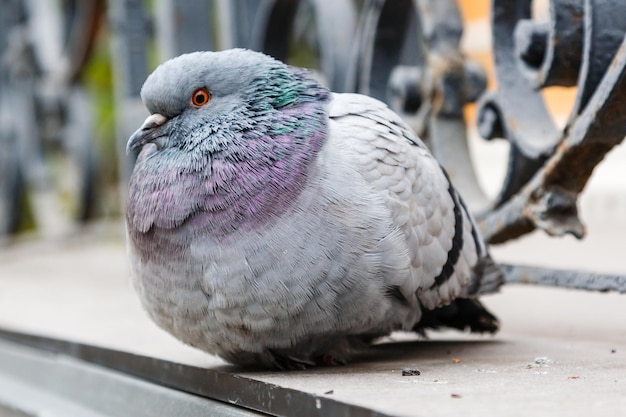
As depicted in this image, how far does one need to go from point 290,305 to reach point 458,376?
0.37 meters

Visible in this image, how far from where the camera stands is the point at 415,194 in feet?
7.04

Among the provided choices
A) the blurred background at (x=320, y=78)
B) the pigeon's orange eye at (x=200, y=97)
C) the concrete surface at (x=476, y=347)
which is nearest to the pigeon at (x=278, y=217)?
the pigeon's orange eye at (x=200, y=97)

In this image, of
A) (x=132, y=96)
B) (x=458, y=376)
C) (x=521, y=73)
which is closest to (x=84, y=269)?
(x=132, y=96)

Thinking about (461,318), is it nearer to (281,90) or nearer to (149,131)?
(281,90)

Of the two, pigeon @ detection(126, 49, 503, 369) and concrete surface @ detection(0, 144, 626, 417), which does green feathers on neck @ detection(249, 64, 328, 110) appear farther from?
concrete surface @ detection(0, 144, 626, 417)

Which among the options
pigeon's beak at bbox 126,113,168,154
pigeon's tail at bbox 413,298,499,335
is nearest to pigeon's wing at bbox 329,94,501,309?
pigeon's tail at bbox 413,298,499,335

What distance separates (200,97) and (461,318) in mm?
916

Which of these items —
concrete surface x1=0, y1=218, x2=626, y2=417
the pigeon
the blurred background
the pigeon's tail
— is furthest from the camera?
the blurred background

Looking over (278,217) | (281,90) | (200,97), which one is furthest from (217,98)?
(278,217)

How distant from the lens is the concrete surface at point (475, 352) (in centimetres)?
161

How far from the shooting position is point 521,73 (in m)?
2.68

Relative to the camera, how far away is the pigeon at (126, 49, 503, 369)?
1986 millimetres

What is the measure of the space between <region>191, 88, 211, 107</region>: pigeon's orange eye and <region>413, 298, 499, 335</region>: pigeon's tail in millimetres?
764

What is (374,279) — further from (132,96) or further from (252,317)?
(132,96)
